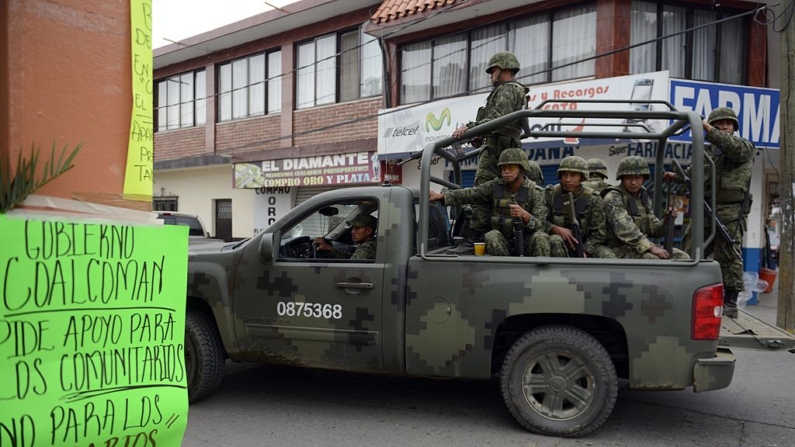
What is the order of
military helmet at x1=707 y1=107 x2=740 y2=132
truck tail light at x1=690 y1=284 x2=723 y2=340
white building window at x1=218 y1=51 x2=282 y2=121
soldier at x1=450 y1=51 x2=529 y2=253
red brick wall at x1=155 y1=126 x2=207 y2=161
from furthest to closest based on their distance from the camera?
1. red brick wall at x1=155 y1=126 x2=207 y2=161
2. white building window at x1=218 y1=51 x2=282 y2=121
3. military helmet at x1=707 y1=107 x2=740 y2=132
4. soldier at x1=450 y1=51 x2=529 y2=253
5. truck tail light at x1=690 y1=284 x2=723 y2=340

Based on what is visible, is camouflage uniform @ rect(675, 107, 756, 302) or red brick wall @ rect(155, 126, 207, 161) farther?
red brick wall @ rect(155, 126, 207, 161)

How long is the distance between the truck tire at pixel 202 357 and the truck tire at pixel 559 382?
2.28 metres

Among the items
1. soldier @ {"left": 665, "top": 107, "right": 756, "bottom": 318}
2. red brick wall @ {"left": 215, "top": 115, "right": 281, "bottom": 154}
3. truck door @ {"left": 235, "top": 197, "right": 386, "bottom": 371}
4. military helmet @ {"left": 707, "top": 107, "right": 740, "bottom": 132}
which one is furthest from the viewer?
red brick wall @ {"left": 215, "top": 115, "right": 281, "bottom": 154}

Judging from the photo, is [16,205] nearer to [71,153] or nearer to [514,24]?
[71,153]

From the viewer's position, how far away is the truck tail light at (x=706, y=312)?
375 centimetres

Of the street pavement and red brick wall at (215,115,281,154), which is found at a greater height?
red brick wall at (215,115,281,154)

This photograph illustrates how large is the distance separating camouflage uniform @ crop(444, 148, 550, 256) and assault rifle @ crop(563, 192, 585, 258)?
0.25 metres

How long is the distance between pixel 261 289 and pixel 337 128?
9.52 m

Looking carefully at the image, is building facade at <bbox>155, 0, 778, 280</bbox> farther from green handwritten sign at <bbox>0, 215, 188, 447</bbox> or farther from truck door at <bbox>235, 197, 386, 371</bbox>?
green handwritten sign at <bbox>0, 215, 188, 447</bbox>

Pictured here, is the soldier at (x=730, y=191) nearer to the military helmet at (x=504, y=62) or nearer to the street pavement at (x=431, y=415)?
the street pavement at (x=431, y=415)

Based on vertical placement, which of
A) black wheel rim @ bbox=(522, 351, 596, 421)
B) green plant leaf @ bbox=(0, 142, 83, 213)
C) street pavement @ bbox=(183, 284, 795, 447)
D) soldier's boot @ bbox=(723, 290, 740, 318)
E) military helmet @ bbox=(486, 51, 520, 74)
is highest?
military helmet @ bbox=(486, 51, 520, 74)

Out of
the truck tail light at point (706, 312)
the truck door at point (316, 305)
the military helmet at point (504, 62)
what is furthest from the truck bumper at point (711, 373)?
the military helmet at point (504, 62)

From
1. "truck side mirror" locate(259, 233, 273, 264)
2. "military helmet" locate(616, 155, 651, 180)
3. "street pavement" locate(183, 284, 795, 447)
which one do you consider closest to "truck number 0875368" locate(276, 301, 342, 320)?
"truck side mirror" locate(259, 233, 273, 264)

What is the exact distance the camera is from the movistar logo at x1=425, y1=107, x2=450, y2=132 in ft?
36.7
